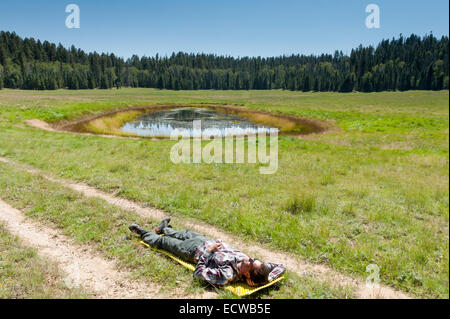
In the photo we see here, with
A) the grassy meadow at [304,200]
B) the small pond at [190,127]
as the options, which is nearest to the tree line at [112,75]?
the small pond at [190,127]

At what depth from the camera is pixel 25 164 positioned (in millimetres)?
15977

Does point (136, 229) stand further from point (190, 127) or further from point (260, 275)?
point (190, 127)

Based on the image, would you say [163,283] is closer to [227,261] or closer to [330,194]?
[227,261]

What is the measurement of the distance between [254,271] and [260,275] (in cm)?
15

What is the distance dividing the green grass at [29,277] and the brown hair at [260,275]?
334 cm

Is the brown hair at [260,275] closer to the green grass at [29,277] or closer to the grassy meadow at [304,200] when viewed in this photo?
the grassy meadow at [304,200]

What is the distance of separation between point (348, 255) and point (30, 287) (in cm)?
709

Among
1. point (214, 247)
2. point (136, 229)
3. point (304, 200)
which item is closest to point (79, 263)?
point (136, 229)

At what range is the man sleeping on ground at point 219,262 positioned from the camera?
5.91 metres

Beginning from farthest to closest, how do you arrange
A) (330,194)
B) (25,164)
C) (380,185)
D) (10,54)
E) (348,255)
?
(10,54), (25,164), (380,185), (330,194), (348,255)

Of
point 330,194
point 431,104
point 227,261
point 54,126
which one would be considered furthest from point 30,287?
point 54,126

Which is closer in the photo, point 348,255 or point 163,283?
point 163,283
